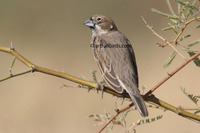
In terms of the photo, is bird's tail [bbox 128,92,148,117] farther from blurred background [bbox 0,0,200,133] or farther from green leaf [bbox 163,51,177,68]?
blurred background [bbox 0,0,200,133]

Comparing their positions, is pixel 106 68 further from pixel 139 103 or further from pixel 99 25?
pixel 99 25

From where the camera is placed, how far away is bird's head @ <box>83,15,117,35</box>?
536 cm

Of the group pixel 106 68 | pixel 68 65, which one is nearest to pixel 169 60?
pixel 106 68

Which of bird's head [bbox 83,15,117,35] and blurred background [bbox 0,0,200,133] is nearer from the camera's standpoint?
bird's head [bbox 83,15,117,35]

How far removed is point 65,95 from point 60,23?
438 centimetres

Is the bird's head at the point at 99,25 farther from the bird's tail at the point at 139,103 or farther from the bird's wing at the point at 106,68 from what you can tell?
the bird's tail at the point at 139,103

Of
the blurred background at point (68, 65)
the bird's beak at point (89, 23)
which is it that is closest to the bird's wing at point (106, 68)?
the bird's beak at point (89, 23)

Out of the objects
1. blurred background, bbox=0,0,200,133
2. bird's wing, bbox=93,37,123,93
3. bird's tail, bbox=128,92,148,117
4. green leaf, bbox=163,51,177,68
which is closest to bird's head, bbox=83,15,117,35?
bird's wing, bbox=93,37,123,93

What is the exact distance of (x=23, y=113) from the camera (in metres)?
7.87

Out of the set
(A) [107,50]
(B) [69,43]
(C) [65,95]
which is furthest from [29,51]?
(A) [107,50]

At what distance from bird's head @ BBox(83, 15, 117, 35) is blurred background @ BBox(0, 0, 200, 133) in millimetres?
1651

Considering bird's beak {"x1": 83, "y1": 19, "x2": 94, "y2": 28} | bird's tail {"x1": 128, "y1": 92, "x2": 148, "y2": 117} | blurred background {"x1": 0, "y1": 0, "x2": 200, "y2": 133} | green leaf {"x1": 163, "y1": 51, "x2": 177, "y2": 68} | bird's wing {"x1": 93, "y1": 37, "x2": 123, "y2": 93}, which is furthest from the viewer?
blurred background {"x1": 0, "y1": 0, "x2": 200, "y2": 133}

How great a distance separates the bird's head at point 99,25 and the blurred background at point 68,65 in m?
1.65

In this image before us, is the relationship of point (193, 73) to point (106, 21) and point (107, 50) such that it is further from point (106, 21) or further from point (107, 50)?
point (107, 50)
